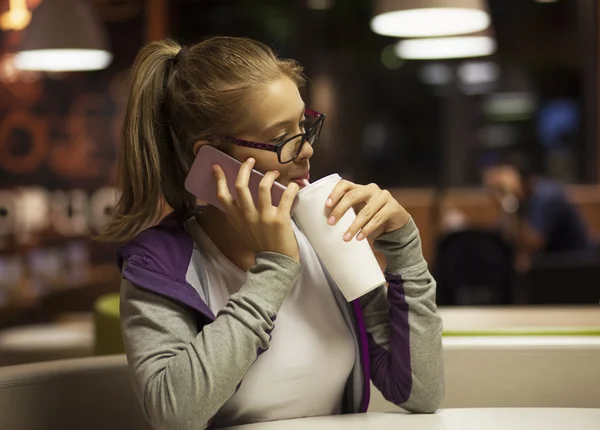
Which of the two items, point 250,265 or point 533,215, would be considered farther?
point 533,215

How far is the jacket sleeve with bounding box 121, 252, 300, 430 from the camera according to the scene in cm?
124

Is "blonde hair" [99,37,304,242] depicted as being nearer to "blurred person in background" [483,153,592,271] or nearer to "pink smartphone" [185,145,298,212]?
"pink smartphone" [185,145,298,212]

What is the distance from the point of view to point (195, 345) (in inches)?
49.9

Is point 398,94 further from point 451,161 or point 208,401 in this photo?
point 208,401

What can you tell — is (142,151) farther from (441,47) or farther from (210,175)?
(441,47)

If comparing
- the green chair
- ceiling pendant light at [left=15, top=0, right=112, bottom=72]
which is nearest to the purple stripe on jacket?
the green chair

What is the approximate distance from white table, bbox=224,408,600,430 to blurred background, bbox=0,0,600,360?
497mm

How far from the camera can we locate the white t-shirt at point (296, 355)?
1.41 metres

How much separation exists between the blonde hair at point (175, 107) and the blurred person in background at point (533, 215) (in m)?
4.50

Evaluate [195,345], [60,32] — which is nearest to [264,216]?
[195,345]

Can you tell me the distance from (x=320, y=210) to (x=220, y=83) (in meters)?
0.30

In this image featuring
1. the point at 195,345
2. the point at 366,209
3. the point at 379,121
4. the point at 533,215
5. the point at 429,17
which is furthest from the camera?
the point at 379,121

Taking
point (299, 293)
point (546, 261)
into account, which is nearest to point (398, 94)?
point (546, 261)

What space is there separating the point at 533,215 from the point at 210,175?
505cm
